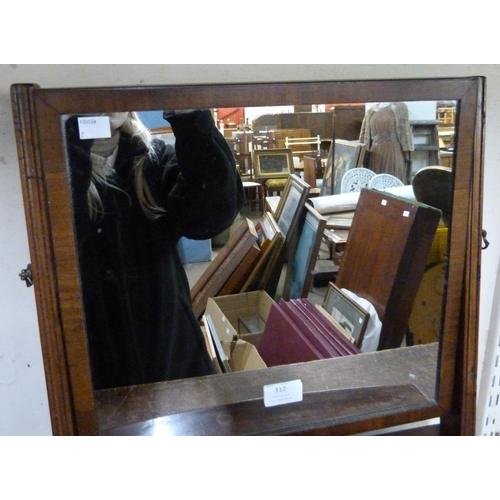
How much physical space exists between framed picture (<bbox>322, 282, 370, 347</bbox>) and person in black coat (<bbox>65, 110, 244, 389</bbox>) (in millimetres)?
222

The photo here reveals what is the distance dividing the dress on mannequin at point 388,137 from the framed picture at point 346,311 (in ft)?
0.69

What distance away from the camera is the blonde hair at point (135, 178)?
562 millimetres

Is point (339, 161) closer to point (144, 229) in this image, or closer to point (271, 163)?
point (271, 163)

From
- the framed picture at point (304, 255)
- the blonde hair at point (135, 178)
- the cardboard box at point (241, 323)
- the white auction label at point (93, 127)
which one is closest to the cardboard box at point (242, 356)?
the cardboard box at point (241, 323)

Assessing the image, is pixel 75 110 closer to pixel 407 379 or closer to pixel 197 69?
pixel 197 69

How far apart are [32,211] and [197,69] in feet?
1.01

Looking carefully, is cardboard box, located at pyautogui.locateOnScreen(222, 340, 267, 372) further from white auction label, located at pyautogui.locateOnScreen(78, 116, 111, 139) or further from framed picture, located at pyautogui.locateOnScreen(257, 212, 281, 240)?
white auction label, located at pyautogui.locateOnScreen(78, 116, 111, 139)

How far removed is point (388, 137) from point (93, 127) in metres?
0.41

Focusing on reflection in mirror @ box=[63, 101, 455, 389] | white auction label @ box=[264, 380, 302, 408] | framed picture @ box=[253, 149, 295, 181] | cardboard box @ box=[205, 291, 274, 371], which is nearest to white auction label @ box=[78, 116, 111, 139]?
reflection in mirror @ box=[63, 101, 455, 389]

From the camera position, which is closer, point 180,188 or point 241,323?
point 180,188

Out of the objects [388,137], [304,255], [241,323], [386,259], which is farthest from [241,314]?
[388,137]

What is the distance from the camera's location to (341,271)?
2.53 feet

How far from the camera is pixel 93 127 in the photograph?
21.0 inches

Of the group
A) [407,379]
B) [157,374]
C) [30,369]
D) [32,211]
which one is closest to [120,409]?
[157,374]
